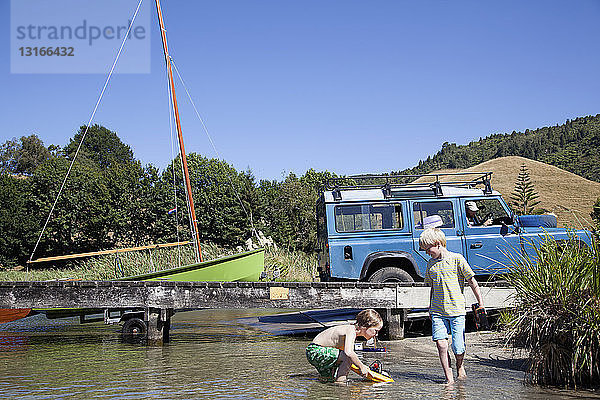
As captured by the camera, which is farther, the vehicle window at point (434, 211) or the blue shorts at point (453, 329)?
the vehicle window at point (434, 211)

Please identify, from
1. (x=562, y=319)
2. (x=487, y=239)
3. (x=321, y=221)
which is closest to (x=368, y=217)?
(x=321, y=221)

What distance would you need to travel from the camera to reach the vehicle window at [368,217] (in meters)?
11.5

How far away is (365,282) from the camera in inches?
407

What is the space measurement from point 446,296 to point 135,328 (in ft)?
23.6

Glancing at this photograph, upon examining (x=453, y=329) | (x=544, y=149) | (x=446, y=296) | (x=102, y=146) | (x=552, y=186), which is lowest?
(x=453, y=329)

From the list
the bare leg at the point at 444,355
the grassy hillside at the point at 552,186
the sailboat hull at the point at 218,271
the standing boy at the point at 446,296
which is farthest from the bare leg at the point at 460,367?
the grassy hillside at the point at 552,186

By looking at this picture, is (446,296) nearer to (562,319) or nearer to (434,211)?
(562,319)

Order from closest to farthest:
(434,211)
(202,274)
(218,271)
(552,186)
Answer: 1. (434,211)
2. (202,274)
3. (218,271)
4. (552,186)

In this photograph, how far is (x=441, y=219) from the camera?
11391 millimetres

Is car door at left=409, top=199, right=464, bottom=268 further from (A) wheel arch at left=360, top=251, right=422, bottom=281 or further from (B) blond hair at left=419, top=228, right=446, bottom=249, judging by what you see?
(B) blond hair at left=419, top=228, right=446, bottom=249

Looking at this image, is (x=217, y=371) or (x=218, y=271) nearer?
(x=217, y=371)

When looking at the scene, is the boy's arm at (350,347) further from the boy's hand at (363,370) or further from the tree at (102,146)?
the tree at (102,146)

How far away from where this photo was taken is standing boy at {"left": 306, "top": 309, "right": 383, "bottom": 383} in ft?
20.6

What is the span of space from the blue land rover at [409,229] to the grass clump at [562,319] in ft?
15.5
